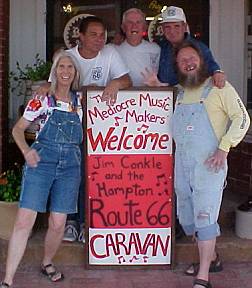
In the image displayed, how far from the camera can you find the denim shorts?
16.2 ft

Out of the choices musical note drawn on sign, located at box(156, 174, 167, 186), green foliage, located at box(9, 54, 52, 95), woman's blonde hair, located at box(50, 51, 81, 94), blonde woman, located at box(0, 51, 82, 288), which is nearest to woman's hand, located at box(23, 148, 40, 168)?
blonde woman, located at box(0, 51, 82, 288)

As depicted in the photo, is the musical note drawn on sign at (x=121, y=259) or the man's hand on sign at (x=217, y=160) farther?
the musical note drawn on sign at (x=121, y=259)

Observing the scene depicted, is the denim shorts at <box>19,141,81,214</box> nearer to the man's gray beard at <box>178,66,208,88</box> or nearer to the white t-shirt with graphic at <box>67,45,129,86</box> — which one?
the white t-shirt with graphic at <box>67,45,129,86</box>

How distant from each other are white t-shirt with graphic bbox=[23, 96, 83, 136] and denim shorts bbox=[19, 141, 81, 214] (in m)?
0.17

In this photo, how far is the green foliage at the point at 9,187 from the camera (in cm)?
581

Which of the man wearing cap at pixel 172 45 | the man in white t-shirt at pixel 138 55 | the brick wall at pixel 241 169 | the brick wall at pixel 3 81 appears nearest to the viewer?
the man wearing cap at pixel 172 45

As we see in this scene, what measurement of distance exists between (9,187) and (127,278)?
124 cm

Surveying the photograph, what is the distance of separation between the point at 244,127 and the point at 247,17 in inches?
133

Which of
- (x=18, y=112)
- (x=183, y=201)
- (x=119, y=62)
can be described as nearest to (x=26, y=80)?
(x=18, y=112)

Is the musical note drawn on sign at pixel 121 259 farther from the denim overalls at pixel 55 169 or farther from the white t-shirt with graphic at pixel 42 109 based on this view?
the white t-shirt with graphic at pixel 42 109

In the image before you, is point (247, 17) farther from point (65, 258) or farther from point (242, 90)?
point (65, 258)

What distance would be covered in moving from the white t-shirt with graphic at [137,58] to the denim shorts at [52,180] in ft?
2.96

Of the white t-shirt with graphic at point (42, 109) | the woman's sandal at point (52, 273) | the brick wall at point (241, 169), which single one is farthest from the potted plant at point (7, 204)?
the brick wall at point (241, 169)

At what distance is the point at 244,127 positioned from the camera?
15.8ft
